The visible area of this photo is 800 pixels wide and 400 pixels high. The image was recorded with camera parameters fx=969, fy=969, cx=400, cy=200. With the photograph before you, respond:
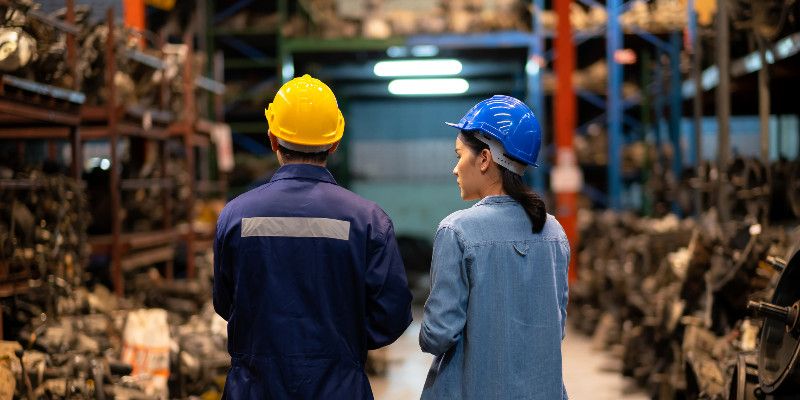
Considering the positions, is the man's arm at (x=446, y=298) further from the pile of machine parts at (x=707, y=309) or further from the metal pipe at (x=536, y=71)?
the metal pipe at (x=536, y=71)

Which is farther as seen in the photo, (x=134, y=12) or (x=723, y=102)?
(x=134, y=12)

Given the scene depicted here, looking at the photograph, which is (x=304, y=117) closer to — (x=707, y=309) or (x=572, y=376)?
(x=707, y=309)

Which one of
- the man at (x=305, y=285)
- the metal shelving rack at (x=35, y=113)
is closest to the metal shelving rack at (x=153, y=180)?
the metal shelving rack at (x=35, y=113)

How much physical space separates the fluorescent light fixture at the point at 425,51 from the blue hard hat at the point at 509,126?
12.5 meters

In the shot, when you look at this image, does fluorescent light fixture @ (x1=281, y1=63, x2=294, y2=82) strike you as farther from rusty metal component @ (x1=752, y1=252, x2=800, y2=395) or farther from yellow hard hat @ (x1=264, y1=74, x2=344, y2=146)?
yellow hard hat @ (x1=264, y1=74, x2=344, y2=146)

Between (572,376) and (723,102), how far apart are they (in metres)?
2.70

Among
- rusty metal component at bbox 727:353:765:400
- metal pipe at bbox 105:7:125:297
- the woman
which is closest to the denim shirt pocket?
the woman

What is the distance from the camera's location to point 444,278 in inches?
116

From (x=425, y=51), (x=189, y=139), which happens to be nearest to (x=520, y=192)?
(x=189, y=139)

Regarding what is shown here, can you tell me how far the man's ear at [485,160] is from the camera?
3123 mm

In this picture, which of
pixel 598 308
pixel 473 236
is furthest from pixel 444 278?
pixel 598 308

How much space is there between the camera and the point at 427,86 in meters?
20.0

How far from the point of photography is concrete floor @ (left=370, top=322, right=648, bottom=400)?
787 centimetres

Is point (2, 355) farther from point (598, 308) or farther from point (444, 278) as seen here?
point (598, 308)
